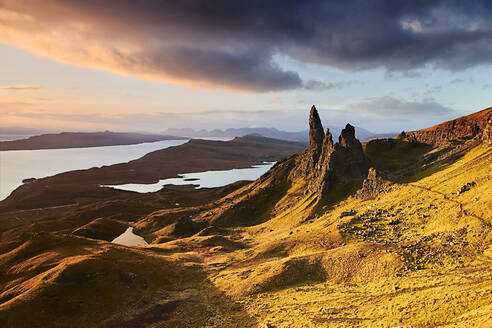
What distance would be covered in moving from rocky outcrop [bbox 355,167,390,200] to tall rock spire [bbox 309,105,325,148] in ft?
146

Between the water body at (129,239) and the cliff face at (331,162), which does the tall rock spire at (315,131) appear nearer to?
the cliff face at (331,162)

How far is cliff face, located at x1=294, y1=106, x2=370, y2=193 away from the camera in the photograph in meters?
91.5

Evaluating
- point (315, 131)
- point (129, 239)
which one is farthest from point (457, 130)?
point (129, 239)

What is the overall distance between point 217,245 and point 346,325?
174 ft

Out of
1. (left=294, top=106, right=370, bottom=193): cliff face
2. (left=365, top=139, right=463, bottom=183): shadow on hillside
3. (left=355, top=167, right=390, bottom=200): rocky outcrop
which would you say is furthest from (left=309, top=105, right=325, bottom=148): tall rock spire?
(left=355, top=167, right=390, bottom=200): rocky outcrop

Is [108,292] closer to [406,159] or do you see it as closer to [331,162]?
[331,162]

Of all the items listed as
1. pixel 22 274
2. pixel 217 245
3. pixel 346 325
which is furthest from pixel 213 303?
pixel 22 274

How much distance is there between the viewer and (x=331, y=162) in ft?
307

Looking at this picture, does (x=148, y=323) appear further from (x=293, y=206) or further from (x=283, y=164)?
(x=283, y=164)

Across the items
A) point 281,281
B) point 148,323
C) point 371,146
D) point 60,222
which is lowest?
point 60,222

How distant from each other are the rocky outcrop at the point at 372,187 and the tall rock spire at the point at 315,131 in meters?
44.6

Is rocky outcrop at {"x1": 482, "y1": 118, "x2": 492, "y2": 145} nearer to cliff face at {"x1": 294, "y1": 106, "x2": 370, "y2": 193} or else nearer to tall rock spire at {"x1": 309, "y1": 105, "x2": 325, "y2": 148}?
cliff face at {"x1": 294, "y1": 106, "x2": 370, "y2": 193}

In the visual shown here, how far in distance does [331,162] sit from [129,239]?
8191cm

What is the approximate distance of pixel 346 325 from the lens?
29.3 metres
